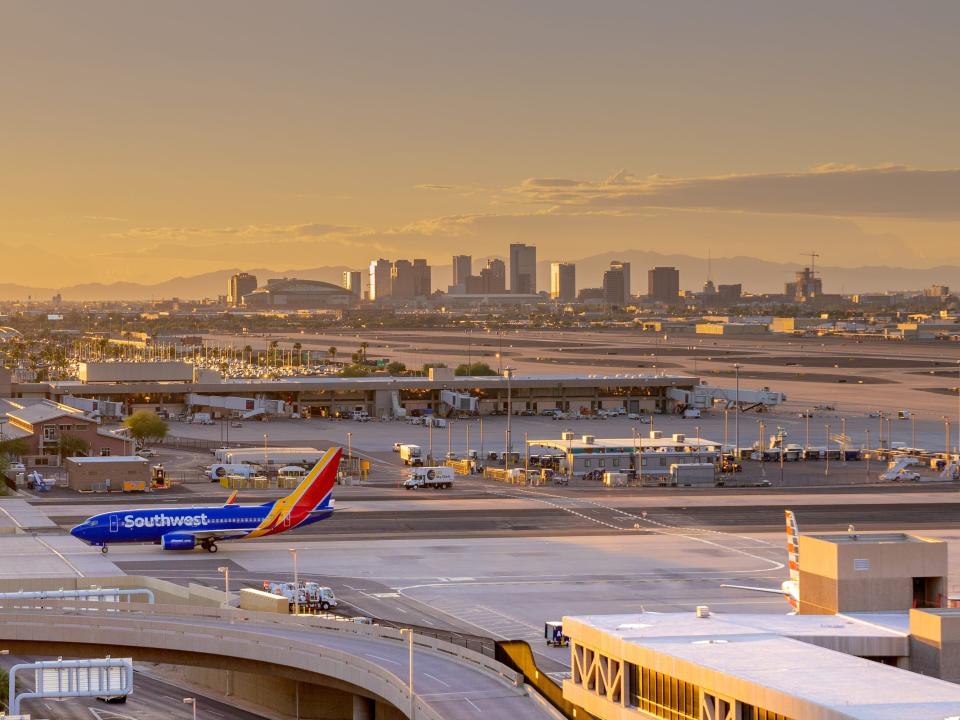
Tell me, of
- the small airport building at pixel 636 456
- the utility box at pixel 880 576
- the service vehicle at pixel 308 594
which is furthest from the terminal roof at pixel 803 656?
the small airport building at pixel 636 456

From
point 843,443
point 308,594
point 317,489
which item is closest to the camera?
point 308,594

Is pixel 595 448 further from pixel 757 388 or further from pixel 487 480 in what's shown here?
pixel 757 388

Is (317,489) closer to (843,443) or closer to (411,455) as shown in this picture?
(411,455)

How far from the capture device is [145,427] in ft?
394

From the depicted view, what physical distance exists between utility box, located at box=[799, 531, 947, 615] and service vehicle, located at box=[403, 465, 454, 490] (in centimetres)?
5703

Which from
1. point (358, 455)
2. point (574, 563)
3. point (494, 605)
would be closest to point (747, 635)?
point (494, 605)

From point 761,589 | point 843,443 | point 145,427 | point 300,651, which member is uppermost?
point 145,427

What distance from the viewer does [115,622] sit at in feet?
145

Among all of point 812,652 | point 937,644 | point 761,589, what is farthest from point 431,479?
point 812,652

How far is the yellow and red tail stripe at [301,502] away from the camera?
71750mm

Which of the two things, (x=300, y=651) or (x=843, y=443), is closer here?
(x=300, y=651)

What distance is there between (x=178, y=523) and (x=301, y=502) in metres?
5.74

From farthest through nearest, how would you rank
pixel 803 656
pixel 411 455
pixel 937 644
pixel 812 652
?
1. pixel 411 455
2. pixel 937 644
3. pixel 812 652
4. pixel 803 656

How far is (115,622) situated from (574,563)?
91.3ft
